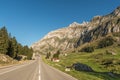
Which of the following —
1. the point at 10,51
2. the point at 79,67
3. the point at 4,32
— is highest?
the point at 4,32

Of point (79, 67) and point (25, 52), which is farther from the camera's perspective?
point (25, 52)

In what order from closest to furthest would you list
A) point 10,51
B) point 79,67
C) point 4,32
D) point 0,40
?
1. point 79,67
2. point 0,40
3. point 4,32
4. point 10,51

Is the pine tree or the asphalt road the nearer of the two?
the asphalt road

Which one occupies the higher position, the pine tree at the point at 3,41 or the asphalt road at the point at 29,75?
the pine tree at the point at 3,41

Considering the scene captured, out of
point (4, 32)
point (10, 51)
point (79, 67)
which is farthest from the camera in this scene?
point (10, 51)

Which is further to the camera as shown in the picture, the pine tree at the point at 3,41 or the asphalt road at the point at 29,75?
the pine tree at the point at 3,41

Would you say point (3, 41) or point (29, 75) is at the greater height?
point (3, 41)

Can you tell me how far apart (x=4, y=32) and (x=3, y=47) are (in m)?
8.99

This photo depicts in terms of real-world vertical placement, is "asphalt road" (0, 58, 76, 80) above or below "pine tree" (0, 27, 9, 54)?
below

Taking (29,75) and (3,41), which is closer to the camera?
(29,75)

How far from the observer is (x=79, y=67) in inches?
2707

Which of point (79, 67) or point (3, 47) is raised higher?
point (3, 47)

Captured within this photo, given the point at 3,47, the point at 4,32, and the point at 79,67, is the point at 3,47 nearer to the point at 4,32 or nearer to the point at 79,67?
the point at 4,32

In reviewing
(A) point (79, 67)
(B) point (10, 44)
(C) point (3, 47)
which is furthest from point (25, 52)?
(A) point (79, 67)
